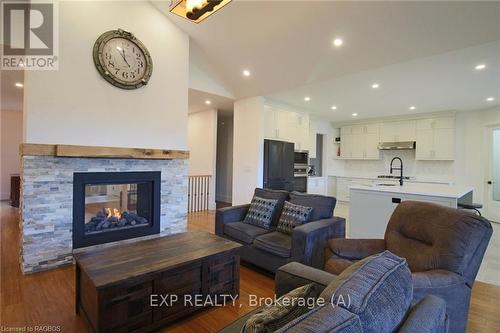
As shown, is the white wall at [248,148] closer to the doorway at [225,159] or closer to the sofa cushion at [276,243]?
the doorway at [225,159]

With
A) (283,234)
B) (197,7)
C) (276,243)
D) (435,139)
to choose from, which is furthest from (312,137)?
(197,7)

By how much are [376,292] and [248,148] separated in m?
4.91

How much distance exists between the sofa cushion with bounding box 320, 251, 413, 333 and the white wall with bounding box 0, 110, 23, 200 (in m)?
9.21

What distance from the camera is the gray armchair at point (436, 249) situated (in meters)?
1.43

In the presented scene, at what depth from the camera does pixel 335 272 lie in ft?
5.89

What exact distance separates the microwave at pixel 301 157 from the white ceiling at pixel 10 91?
581cm

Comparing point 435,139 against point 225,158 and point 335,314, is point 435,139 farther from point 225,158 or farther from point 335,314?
point 335,314

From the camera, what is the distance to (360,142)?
25.2 ft

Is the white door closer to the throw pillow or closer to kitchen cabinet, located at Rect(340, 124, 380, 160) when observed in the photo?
kitchen cabinet, located at Rect(340, 124, 380, 160)

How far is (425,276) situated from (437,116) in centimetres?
634

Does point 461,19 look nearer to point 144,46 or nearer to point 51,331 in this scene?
point 144,46

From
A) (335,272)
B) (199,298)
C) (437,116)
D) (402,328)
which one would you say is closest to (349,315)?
(402,328)

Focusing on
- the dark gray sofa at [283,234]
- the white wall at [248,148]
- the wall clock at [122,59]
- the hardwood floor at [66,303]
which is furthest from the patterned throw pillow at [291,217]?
the wall clock at [122,59]

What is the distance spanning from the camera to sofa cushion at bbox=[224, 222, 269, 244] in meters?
2.90
